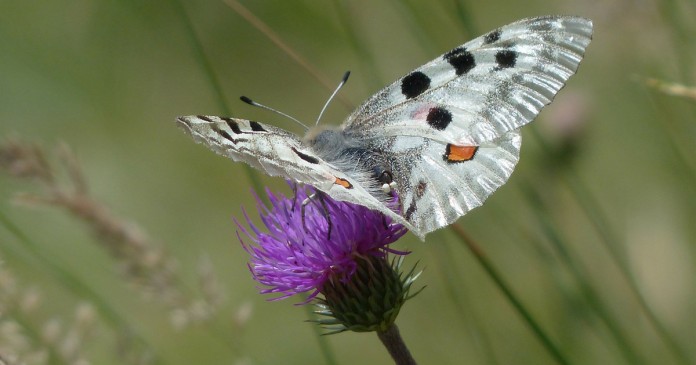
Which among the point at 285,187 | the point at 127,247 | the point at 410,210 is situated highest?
the point at 285,187

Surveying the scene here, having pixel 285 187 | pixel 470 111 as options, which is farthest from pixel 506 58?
pixel 285 187

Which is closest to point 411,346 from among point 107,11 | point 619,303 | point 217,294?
point 619,303

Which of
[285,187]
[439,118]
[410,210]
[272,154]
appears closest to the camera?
[272,154]

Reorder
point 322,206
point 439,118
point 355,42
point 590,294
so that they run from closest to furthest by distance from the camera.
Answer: point 322,206 → point 439,118 → point 590,294 → point 355,42

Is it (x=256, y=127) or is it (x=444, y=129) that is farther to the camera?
(x=444, y=129)

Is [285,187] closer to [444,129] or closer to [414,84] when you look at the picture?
[414,84]

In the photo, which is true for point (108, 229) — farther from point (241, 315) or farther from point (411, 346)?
point (411, 346)
